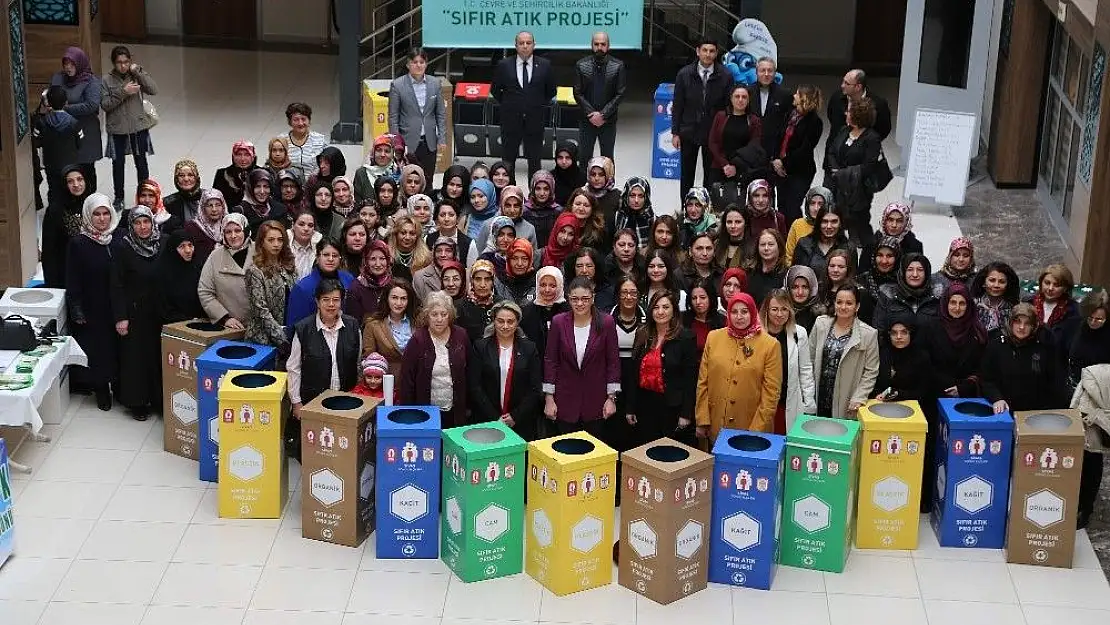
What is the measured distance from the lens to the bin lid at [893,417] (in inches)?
381

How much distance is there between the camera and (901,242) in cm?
1205

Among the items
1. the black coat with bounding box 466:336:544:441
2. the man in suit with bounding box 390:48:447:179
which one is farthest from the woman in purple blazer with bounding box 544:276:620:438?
the man in suit with bounding box 390:48:447:179

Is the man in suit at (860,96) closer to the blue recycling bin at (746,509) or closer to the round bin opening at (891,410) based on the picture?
the round bin opening at (891,410)

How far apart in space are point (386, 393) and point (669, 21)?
14.4 meters

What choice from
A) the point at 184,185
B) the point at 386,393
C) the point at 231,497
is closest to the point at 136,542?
the point at 231,497

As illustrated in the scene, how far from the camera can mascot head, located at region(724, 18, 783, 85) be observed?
59.2 ft

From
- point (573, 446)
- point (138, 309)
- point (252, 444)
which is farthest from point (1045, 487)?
point (138, 309)

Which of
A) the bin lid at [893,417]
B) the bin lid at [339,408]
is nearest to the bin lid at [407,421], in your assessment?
the bin lid at [339,408]

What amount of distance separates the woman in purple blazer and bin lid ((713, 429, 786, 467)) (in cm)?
85

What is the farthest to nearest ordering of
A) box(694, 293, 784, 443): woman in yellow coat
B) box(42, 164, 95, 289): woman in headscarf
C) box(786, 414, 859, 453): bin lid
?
box(42, 164, 95, 289): woman in headscarf, box(694, 293, 784, 443): woman in yellow coat, box(786, 414, 859, 453): bin lid

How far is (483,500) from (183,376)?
263 centimetres

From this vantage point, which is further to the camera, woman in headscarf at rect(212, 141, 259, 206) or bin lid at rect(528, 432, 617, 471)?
woman in headscarf at rect(212, 141, 259, 206)

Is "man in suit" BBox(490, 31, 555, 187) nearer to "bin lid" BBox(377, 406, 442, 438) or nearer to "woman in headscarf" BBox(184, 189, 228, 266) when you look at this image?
"woman in headscarf" BBox(184, 189, 228, 266)

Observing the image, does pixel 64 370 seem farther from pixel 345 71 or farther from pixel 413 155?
pixel 345 71
